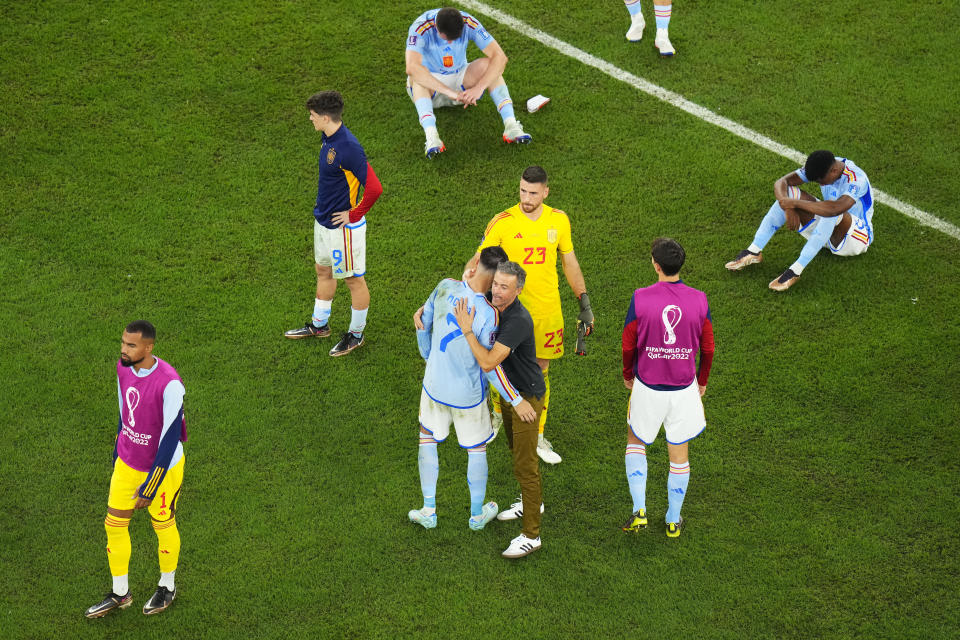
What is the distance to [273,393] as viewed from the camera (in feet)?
26.2

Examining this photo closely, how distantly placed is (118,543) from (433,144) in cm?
540

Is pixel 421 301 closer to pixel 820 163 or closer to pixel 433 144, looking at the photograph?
pixel 433 144

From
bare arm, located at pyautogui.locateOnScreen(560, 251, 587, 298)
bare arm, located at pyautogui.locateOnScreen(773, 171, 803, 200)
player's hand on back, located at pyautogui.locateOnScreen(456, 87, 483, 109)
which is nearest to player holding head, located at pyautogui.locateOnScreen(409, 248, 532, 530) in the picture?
bare arm, located at pyautogui.locateOnScreen(560, 251, 587, 298)

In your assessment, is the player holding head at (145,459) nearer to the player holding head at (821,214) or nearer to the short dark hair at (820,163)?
the player holding head at (821,214)

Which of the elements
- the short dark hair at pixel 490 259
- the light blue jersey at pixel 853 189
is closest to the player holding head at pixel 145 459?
the short dark hair at pixel 490 259

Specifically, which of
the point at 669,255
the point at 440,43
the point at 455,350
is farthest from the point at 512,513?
the point at 440,43

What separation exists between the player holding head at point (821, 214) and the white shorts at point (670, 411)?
2810 millimetres

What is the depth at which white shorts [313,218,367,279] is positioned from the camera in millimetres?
7973

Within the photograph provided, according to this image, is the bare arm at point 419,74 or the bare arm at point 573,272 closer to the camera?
the bare arm at point 573,272

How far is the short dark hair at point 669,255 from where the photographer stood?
611 cm

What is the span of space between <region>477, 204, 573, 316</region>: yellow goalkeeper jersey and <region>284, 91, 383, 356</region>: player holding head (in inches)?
56.5

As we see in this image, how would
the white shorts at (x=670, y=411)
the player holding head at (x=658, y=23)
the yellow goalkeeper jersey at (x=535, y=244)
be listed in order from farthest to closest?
the player holding head at (x=658, y=23)
the yellow goalkeeper jersey at (x=535, y=244)
the white shorts at (x=670, y=411)

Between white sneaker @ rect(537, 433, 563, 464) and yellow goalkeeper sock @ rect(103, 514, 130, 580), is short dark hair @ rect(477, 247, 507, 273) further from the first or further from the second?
yellow goalkeeper sock @ rect(103, 514, 130, 580)

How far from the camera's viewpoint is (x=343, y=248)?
801cm
